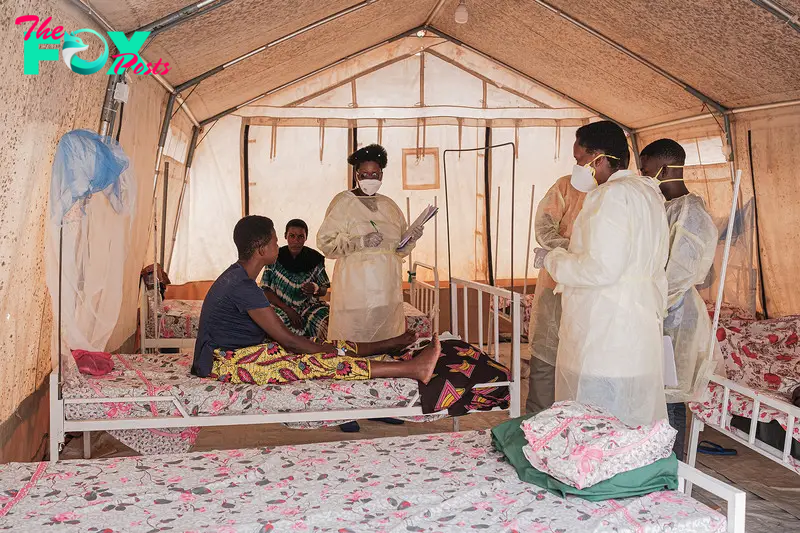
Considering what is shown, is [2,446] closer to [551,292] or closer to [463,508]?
[463,508]

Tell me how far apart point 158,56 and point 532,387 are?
114 inches

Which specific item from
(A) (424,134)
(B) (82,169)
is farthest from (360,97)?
(B) (82,169)

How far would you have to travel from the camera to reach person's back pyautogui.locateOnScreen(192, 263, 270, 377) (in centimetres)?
348

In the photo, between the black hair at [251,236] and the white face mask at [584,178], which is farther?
the black hair at [251,236]

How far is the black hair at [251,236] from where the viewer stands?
3.50 m

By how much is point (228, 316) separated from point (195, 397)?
0.42m

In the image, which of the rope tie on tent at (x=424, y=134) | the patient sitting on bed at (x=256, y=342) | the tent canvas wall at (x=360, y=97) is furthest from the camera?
the rope tie on tent at (x=424, y=134)

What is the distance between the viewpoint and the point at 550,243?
3883 mm

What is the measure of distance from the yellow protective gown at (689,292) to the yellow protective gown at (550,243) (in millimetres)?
709

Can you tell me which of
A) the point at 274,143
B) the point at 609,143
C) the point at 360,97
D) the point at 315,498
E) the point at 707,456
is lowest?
the point at 707,456

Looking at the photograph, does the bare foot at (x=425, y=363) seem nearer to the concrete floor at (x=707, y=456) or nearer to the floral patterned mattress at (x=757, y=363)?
the concrete floor at (x=707, y=456)

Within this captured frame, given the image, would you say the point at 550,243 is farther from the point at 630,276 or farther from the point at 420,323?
the point at 420,323

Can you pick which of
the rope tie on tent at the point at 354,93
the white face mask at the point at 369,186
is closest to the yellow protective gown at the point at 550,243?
the white face mask at the point at 369,186

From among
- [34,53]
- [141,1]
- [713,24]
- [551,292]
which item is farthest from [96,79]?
[713,24]
